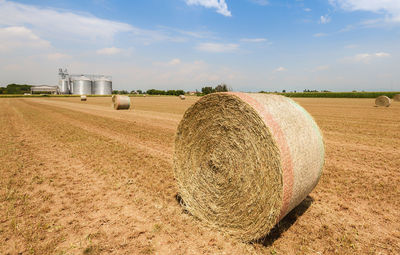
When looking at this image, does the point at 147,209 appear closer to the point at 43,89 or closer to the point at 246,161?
the point at 246,161

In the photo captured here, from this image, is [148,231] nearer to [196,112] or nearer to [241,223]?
[241,223]

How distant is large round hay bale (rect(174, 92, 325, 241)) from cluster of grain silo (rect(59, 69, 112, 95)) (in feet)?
363

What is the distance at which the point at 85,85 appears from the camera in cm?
10256

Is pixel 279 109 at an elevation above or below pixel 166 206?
above

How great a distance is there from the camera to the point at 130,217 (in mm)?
4367

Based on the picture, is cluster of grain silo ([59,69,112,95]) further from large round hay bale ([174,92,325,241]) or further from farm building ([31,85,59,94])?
large round hay bale ([174,92,325,241])

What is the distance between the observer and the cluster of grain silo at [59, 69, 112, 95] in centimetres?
10219

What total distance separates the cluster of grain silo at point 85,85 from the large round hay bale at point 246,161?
11072 cm

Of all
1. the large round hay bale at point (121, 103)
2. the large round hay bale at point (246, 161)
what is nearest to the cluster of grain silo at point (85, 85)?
the large round hay bale at point (121, 103)

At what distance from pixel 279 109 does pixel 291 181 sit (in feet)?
3.84

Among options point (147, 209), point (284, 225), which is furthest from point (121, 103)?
point (284, 225)

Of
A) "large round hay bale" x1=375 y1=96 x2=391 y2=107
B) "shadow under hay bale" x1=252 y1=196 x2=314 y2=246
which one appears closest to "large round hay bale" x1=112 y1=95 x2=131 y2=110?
"shadow under hay bale" x1=252 y1=196 x2=314 y2=246

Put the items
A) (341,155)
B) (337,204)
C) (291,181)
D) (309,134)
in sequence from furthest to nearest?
(341,155) → (337,204) → (309,134) → (291,181)

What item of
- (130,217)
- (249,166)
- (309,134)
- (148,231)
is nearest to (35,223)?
(130,217)
